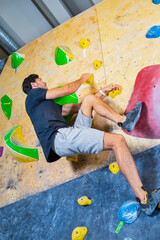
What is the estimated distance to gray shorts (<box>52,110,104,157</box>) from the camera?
1412mm

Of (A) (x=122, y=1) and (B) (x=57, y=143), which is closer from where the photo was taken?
(B) (x=57, y=143)

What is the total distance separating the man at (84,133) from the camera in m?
1.29

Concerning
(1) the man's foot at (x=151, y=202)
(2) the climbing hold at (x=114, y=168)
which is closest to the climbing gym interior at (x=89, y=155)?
(2) the climbing hold at (x=114, y=168)

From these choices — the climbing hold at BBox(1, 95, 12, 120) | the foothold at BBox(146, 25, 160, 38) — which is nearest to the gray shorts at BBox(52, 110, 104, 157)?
the foothold at BBox(146, 25, 160, 38)

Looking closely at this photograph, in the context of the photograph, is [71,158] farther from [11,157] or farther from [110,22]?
[110,22]

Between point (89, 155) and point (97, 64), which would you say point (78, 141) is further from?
point (97, 64)

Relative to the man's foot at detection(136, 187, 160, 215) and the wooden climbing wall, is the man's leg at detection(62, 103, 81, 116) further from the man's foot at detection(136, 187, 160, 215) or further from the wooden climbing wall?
the man's foot at detection(136, 187, 160, 215)

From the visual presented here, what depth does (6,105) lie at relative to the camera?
2791 mm

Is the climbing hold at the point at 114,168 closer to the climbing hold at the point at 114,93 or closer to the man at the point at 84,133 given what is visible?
the man at the point at 84,133

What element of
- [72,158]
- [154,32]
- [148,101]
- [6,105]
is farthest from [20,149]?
[154,32]

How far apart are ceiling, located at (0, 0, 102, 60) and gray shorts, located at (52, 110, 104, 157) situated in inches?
79.0

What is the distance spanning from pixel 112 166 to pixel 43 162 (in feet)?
2.62

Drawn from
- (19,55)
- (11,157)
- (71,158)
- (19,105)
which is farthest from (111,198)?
(19,55)

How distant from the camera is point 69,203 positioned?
1.80m
